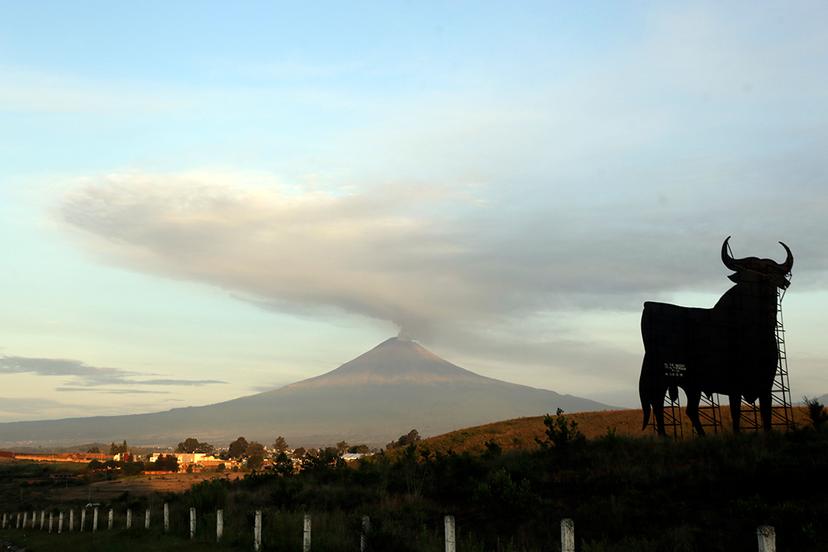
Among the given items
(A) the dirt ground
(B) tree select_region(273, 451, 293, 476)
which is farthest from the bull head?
(A) the dirt ground

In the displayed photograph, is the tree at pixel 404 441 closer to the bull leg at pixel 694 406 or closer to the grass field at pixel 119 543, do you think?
the bull leg at pixel 694 406

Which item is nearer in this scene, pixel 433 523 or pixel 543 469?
pixel 433 523

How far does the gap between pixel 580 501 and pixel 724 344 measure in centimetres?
1050

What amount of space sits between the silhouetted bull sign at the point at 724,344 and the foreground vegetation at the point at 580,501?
3.39 meters

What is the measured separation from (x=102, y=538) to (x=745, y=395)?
71.2 feet

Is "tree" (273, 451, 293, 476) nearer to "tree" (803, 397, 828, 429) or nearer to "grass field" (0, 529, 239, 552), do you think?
"grass field" (0, 529, 239, 552)

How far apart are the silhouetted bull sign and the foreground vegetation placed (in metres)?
3.39

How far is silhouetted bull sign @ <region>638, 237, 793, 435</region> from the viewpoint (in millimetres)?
25406

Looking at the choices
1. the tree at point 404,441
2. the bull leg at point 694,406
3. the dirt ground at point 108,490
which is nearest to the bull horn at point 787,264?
the bull leg at point 694,406

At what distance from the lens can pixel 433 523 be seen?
19.1m

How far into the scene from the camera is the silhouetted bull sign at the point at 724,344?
25406 millimetres

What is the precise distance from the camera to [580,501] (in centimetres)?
1855

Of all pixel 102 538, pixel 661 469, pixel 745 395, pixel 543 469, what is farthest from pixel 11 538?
pixel 745 395

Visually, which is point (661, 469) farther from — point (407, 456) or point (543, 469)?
point (407, 456)
